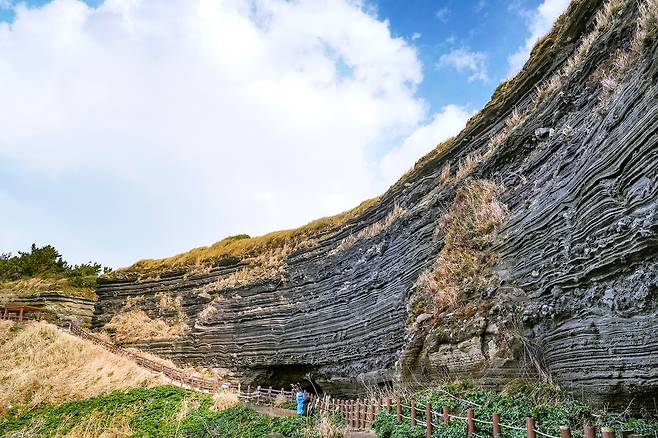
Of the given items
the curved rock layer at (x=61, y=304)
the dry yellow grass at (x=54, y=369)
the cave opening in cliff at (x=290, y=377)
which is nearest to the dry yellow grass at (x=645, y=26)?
the cave opening in cliff at (x=290, y=377)

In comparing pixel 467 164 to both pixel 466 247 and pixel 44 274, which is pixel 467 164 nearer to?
pixel 466 247

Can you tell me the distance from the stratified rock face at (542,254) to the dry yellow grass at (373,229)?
26cm

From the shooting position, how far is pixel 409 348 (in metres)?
11.3

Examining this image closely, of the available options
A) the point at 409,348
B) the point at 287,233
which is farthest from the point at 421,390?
the point at 287,233

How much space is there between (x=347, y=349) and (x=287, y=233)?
12.1 m

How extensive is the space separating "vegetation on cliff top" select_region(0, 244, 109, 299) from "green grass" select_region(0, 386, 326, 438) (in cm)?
1790

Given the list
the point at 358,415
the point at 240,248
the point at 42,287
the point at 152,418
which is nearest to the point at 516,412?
the point at 358,415

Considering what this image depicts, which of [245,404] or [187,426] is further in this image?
[245,404]

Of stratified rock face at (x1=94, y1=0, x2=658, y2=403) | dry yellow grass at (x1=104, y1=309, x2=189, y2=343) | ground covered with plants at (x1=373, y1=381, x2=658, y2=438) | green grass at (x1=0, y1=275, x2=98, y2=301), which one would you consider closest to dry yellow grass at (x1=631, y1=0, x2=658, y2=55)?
stratified rock face at (x1=94, y1=0, x2=658, y2=403)

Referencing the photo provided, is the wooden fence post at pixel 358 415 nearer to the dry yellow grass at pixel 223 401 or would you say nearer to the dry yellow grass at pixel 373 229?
the dry yellow grass at pixel 223 401

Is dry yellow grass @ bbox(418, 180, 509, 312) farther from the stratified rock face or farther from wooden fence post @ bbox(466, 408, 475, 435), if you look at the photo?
wooden fence post @ bbox(466, 408, 475, 435)

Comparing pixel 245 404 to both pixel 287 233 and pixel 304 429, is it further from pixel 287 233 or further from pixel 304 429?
pixel 287 233

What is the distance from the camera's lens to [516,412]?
738 centimetres

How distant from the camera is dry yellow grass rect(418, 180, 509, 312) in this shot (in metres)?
10.4
